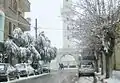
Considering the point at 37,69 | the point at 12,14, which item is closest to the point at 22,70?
the point at 37,69

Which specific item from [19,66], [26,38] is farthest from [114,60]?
[26,38]

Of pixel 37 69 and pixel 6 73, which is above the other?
pixel 6 73

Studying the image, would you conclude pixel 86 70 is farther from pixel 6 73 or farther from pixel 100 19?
pixel 100 19

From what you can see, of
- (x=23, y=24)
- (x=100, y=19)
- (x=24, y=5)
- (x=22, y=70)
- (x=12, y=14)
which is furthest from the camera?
(x=24, y=5)

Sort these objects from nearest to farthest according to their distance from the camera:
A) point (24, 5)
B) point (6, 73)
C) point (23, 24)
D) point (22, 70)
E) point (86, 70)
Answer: point (6, 73)
point (22, 70)
point (86, 70)
point (23, 24)
point (24, 5)

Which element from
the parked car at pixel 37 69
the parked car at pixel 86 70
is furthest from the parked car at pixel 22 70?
the parked car at pixel 37 69

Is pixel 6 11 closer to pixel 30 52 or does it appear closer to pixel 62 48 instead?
pixel 30 52

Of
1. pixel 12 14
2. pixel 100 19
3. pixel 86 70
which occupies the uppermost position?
pixel 12 14

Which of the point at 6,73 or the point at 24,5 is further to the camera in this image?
the point at 24,5

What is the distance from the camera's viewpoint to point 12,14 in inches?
2098

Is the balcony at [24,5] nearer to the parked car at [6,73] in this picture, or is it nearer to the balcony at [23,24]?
the balcony at [23,24]

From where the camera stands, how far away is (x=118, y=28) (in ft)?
71.8

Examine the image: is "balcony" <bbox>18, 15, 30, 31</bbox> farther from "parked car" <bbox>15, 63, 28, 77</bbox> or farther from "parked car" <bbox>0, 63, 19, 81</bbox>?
"parked car" <bbox>0, 63, 19, 81</bbox>

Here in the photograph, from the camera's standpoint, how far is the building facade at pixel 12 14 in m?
48.9
